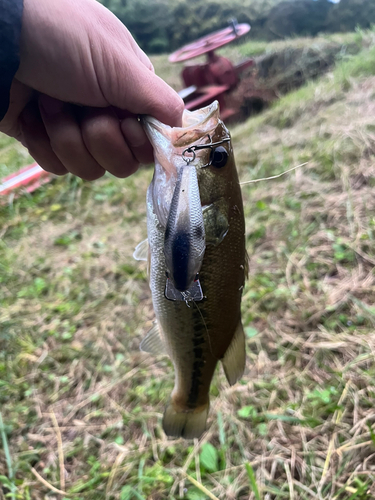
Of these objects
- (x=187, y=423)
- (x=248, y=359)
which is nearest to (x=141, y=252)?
(x=187, y=423)

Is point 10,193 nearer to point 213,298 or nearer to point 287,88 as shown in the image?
point 213,298

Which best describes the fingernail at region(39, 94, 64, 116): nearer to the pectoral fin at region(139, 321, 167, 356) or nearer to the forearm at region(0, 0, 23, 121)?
the forearm at region(0, 0, 23, 121)

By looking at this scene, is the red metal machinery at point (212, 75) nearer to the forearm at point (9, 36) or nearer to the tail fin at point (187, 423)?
the forearm at point (9, 36)

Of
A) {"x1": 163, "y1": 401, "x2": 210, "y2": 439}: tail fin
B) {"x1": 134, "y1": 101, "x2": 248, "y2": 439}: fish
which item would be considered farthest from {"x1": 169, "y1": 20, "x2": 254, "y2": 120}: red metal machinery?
{"x1": 163, "y1": 401, "x2": 210, "y2": 439}: tail fin

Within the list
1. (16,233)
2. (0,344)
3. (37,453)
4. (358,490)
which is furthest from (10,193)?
(358,490)

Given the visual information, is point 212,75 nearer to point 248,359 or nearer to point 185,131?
point 248,359

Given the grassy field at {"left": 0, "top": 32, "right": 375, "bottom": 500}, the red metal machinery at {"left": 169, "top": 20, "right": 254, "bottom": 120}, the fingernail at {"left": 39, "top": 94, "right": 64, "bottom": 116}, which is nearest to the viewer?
the fingernail at {"left": 39, "top": 94, "right": 64, "bottom": 116}
